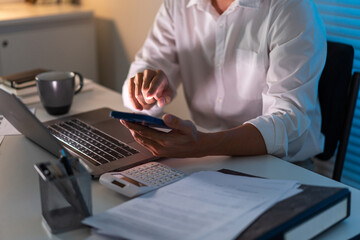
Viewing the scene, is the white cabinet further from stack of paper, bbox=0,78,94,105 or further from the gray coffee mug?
the gray coffee mug

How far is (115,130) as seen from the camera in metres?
1.15

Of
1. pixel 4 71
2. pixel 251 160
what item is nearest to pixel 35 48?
pixel 4 71

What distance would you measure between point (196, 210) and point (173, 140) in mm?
247

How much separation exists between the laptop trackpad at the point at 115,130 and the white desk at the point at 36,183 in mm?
153

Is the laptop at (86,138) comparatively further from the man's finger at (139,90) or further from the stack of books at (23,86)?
the stack of books at (23,86)

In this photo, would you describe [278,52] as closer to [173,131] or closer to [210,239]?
[173,131]

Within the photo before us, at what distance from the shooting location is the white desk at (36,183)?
752 mm

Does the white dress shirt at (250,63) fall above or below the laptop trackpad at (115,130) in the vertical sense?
above

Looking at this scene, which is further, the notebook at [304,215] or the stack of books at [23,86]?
the stack of books at [23,86]

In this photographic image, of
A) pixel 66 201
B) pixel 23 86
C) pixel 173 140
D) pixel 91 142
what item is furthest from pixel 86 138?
pixel 23 86

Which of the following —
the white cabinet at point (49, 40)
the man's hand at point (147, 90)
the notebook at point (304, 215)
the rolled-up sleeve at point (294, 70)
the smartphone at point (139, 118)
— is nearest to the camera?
the notebook at point (304, 215)

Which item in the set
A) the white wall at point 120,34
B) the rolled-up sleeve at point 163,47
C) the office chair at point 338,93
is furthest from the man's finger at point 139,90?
the white wall at point 120,34

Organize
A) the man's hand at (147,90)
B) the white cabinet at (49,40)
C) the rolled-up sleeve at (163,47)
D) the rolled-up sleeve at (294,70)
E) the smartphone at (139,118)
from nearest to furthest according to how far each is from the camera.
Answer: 1. the smartphone at (139,118)
2. the rolled-up sleeve at (294,70)
3. the man's hand at (147,90)
4. the rolled-up sleeve at (163,47)
5. the white cabinet at (49,40)

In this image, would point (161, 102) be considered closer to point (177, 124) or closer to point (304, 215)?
point (177, 124)
